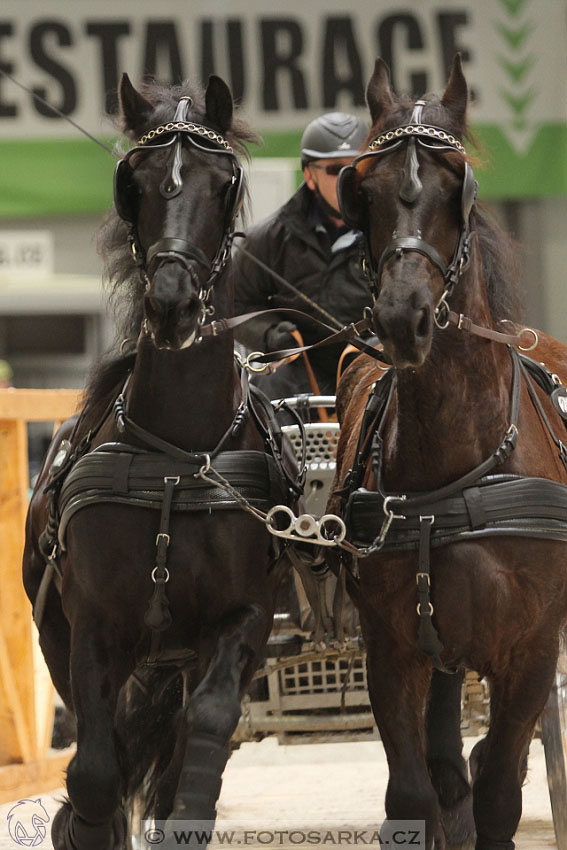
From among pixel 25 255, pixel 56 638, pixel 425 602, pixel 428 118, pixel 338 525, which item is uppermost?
pixel 25 255

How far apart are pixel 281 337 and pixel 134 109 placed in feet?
4.01

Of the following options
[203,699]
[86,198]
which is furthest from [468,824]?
[86,198]

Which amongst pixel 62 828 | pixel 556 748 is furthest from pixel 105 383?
pixel 556 748

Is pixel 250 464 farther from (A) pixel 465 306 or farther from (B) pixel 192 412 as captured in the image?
(A) pixel 465 306

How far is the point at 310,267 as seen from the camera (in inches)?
167

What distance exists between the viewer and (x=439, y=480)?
9.16ft

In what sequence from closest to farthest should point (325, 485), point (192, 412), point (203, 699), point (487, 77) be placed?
point (203, 699) → point (192, 412) → point (325, 485) → point (487, 77)

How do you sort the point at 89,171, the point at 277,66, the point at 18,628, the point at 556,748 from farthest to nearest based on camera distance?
1. the point at 89,171
2. the point at 277,66
3. the point at 18,628
4. the point at 556,748

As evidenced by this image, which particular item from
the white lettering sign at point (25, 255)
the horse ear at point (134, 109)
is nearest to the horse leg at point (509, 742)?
the horse ear at point (134, 109)

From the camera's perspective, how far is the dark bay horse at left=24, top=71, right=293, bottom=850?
271 cm

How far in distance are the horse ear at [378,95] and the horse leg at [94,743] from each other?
4.54ft

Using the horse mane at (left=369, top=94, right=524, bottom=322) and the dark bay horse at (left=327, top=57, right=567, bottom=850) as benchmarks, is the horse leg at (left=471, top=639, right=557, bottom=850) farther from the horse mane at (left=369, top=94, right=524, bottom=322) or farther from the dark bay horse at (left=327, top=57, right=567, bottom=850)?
the horse mane at (left=369, top=94, right=524, bottom=322)

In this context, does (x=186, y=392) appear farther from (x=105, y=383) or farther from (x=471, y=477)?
(x=471, y=477)

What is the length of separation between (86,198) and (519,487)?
626cm
